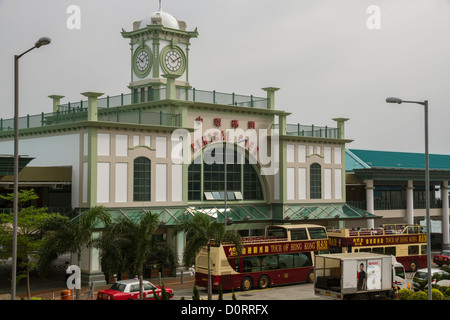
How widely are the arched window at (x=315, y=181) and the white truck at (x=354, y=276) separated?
831 inches

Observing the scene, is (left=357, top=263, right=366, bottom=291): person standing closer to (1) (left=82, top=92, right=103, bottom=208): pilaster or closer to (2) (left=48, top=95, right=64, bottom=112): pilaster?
(1) (left=82, top=92, right=103, bottom=208): pilaster

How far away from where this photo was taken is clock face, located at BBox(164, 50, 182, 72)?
5438 centimetres

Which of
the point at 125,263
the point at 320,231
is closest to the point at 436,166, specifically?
the point at 320,231

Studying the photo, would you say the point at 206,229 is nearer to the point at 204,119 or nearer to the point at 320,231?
the point at 320,231

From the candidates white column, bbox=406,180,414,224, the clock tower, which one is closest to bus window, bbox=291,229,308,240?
the clock tower

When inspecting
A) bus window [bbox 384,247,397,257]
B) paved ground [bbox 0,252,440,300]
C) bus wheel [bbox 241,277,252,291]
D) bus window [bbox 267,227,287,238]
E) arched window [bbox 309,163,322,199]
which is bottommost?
paved ground [bbox 0,252,440,300]

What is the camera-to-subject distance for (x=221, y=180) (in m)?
51.8

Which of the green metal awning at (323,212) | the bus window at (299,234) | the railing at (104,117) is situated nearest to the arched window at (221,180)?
the green metal awning at (323,212)

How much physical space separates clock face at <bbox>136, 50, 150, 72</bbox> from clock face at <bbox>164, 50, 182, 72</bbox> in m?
1.68

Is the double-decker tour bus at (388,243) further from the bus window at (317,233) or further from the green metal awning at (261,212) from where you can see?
the green metal awning at (261,212)

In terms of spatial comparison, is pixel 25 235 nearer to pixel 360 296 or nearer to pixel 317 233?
pixel 360 296

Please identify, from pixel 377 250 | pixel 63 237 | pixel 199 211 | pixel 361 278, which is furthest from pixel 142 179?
pixel 377 250

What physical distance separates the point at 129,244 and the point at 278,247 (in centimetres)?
1141

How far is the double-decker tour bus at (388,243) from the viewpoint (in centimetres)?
4641
